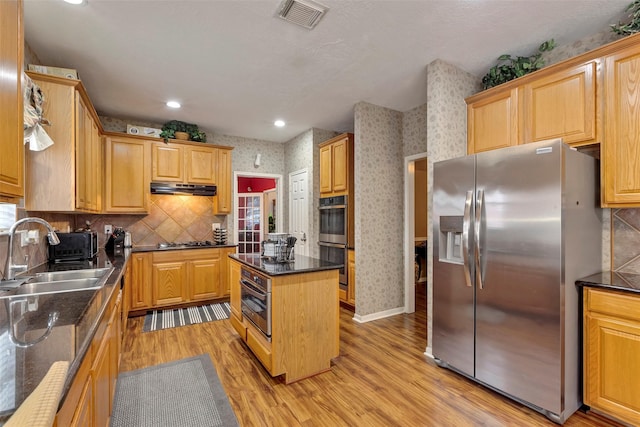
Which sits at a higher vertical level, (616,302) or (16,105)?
(16,105)

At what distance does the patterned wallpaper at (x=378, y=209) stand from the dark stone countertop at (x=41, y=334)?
2.81 m

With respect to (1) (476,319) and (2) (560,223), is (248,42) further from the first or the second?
(1) (476,319)

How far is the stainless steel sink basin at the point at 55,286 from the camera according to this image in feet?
5.81

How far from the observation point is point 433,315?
264 centimetres

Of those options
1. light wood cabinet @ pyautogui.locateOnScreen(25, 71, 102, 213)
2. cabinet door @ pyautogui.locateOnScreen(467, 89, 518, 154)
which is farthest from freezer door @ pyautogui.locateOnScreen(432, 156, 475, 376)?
light wood cabinet @ pyautogui.locateOnScreen(25, 71, 102, 213)

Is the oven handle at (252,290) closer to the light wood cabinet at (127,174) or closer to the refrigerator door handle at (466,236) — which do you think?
the refrigerator door handle at (466,236)

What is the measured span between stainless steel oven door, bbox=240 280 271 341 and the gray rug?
524 mm

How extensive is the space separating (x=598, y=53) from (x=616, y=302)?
172 centimetres

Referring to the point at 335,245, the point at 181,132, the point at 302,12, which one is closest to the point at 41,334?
the point at 302,12

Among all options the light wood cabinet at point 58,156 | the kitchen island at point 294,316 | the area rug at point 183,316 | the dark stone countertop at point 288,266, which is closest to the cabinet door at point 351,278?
the dark stone countertop at point 288,266

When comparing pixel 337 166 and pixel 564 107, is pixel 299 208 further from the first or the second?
pixel 564 107

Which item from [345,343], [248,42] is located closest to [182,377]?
[345,343]

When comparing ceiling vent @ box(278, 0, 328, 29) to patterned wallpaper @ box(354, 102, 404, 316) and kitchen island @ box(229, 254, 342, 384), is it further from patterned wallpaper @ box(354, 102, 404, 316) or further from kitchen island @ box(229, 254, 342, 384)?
kitchen island @ box(229, 254, 342, 384)

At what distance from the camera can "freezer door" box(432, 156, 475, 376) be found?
2.33m
